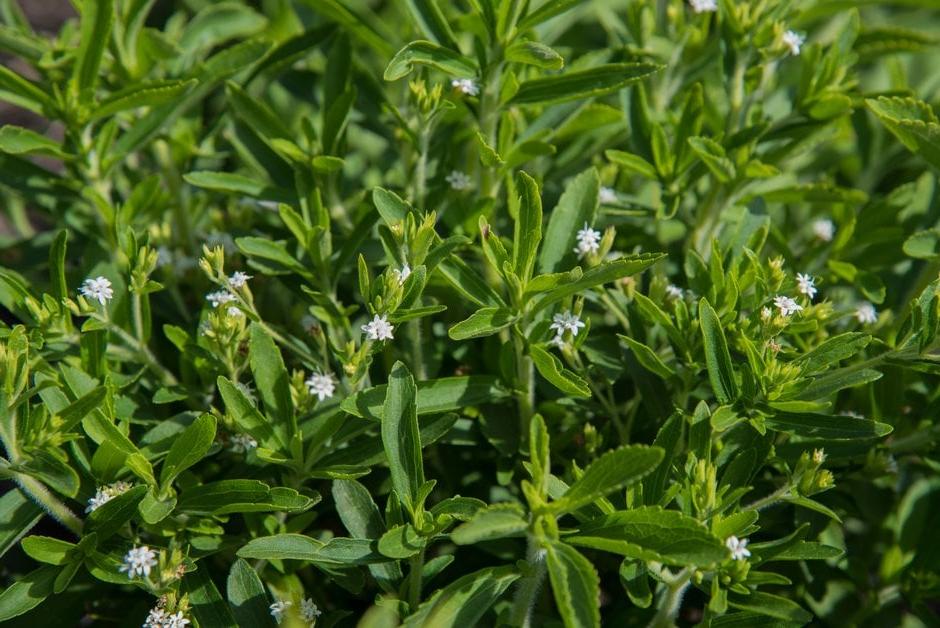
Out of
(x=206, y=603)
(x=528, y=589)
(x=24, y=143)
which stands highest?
(x=24, y=143)

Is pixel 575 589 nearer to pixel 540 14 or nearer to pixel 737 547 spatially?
pixel 737 547

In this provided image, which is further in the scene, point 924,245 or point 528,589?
point 924,245

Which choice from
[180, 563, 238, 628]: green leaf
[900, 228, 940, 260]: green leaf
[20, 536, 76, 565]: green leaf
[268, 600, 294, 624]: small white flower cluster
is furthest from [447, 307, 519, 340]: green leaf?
[900, 228, 940, 260]: green leaf

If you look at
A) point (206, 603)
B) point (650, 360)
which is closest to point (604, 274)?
point (650, 360)

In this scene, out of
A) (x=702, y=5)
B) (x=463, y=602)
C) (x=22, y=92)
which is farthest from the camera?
(x=702, y=5)

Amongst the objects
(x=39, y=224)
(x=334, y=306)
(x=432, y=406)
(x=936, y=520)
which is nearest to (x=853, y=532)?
(x=936, y=520)

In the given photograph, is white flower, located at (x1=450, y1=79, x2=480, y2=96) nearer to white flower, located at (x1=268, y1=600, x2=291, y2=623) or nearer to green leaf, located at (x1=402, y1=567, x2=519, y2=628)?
green leaf, located at (x1=402, y1=567, x2=519, y2=628)

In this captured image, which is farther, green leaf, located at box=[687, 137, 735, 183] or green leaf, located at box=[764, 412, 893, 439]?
green leaf, located at box=[687, 137, 735, 183]

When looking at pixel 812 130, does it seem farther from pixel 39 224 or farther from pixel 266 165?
pixel 39 224
